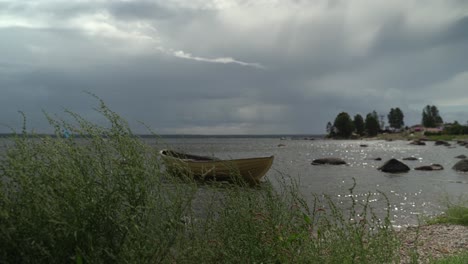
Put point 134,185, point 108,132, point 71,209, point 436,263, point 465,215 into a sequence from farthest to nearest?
point 465,215, point 436,263, point 108,132, point 134,185, point 71,209

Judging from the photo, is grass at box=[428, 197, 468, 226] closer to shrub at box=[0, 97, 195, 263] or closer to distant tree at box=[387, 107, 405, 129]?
shrub at box=[0, 97, 195, 263]

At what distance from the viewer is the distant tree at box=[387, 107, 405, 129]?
157 metres

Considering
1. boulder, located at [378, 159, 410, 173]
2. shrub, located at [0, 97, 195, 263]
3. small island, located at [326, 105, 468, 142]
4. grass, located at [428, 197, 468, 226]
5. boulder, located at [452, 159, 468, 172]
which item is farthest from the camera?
small island, located at [326, 105, 468, 142]

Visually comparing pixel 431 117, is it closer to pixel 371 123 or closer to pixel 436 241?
pixel 371 123

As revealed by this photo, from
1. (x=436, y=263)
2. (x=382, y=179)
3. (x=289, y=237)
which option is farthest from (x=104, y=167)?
(x=382, y=179)

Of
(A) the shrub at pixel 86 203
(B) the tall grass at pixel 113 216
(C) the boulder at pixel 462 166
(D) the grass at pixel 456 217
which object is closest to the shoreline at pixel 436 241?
(D) the grass at pixel 456 217

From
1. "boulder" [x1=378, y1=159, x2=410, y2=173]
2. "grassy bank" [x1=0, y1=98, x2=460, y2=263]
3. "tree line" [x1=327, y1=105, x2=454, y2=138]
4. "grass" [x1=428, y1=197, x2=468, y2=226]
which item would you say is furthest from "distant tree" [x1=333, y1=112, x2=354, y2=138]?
"grassy bank" [x1=0, y1=98, x2=460, y2=263]

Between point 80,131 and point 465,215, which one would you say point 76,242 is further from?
point 465,215

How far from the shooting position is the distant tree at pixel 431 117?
146 m

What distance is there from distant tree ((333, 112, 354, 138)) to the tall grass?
148 metres

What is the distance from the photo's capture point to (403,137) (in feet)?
456

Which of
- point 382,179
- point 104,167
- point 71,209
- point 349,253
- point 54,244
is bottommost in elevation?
point 382,179

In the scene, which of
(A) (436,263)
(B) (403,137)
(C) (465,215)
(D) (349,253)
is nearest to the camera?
(D) (349,253)

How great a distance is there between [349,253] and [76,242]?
299cm
